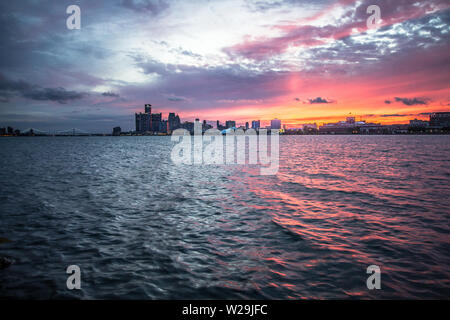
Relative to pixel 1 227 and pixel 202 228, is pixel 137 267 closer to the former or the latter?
pixel 202 228

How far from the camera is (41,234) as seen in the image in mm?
12484
